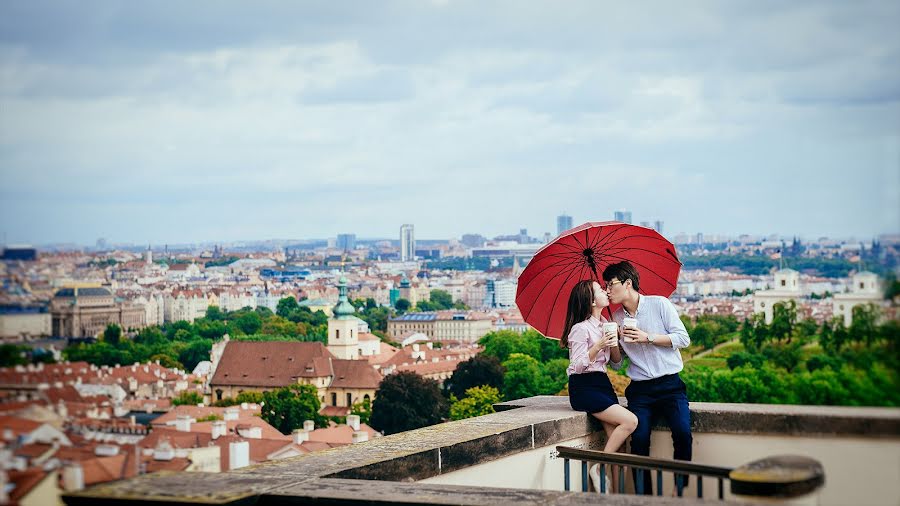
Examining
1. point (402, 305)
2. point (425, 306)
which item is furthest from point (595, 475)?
point (425, 306)

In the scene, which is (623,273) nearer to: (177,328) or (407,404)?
(407,404)

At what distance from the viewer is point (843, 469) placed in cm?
280

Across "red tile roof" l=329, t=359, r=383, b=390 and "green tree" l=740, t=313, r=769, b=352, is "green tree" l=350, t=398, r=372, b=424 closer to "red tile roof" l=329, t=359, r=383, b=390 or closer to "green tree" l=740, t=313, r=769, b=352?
"red tile roof" l=329, t=359, r=383, b=390

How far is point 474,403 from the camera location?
43.7 m

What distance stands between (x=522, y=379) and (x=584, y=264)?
45343 mm

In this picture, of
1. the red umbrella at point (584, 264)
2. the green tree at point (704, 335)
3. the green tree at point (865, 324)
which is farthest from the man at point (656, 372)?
the green tree at point (704, 335)

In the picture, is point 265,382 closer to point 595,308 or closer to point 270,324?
point 270,324

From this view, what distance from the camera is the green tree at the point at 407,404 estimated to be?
146 feet

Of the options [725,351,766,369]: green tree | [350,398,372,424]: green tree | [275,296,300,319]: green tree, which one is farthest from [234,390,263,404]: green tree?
[725,351,766,369]: green tree

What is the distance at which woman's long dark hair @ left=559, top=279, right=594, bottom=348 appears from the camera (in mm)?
3535

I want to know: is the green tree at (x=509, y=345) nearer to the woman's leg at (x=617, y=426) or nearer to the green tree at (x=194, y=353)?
the green tree at (x=194, y=353)

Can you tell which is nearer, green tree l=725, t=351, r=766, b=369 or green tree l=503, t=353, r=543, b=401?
green tree l=725, t=351, r=766, b=369

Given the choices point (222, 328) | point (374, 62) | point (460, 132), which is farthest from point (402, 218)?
point (374, 62)

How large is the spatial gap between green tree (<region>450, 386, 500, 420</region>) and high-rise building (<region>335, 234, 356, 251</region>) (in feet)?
123
